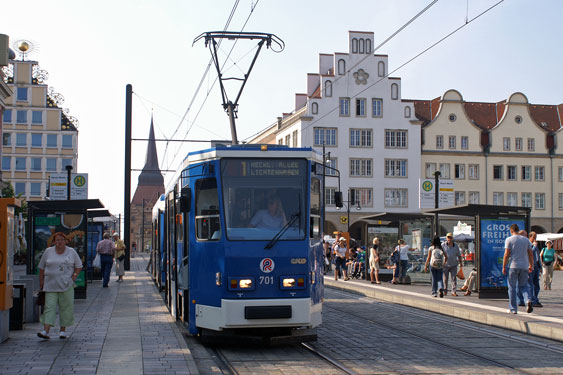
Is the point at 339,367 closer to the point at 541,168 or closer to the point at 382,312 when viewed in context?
the point at 382,312

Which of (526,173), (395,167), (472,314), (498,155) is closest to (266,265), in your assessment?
(472,314)

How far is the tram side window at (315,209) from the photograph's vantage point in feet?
39.4

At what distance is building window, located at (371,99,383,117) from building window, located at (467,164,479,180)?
35.8 feet

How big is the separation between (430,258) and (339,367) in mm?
12525

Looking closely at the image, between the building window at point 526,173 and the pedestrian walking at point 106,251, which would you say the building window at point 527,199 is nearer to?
the building window at point 526,173

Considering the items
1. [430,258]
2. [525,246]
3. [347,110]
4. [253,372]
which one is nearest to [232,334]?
[253,372]

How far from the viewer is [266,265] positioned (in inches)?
454

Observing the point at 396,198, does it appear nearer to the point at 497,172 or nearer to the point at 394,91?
the point at 394,91

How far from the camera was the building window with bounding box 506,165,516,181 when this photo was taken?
7919 cm

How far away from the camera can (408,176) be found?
76.3m

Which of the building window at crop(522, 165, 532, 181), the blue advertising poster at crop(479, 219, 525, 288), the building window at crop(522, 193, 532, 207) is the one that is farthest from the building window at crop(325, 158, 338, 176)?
the building window at crop(522, 193, 532, 207)

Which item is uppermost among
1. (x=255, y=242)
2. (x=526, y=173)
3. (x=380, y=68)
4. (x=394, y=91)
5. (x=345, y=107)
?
(x=380, y=68)

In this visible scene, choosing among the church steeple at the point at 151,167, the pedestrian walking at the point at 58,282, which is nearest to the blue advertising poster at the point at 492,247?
the pedestrian walking at the point at 58,282

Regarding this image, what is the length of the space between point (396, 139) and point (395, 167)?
8.71 feet
